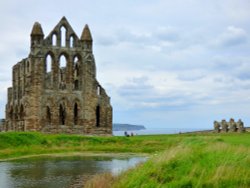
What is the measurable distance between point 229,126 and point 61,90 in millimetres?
24349

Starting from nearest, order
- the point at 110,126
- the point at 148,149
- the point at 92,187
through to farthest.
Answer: the point at 92,187 < the point at 148,149 < the point at 110,126

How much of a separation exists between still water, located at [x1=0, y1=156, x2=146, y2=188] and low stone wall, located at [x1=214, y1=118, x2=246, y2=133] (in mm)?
26414

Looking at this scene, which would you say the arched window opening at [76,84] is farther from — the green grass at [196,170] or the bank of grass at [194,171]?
the green grass at [196,170]

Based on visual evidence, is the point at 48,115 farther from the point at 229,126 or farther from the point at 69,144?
the point at 229,126

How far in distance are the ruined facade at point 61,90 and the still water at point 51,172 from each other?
2939 cm

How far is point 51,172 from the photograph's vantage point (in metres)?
30.2

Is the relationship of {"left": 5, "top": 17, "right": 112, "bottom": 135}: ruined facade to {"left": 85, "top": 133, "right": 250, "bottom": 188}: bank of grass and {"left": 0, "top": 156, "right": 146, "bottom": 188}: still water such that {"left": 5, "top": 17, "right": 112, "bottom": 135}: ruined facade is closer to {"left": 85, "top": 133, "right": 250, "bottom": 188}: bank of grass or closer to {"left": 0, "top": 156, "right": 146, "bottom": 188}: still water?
{"left": 0, "top": 156, "right": 146, "bottom": 188}: still water

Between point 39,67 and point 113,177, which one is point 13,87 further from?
point 113,177

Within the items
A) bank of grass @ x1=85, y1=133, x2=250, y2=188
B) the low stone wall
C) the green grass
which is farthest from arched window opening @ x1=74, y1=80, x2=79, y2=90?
the green grass

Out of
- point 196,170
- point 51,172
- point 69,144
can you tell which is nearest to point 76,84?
point 69,144

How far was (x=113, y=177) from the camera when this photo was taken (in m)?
23.2

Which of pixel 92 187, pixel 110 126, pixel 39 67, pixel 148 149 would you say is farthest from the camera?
pixel 110 126

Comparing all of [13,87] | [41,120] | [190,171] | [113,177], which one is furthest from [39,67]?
[190,171]

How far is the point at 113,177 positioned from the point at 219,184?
6.58m
